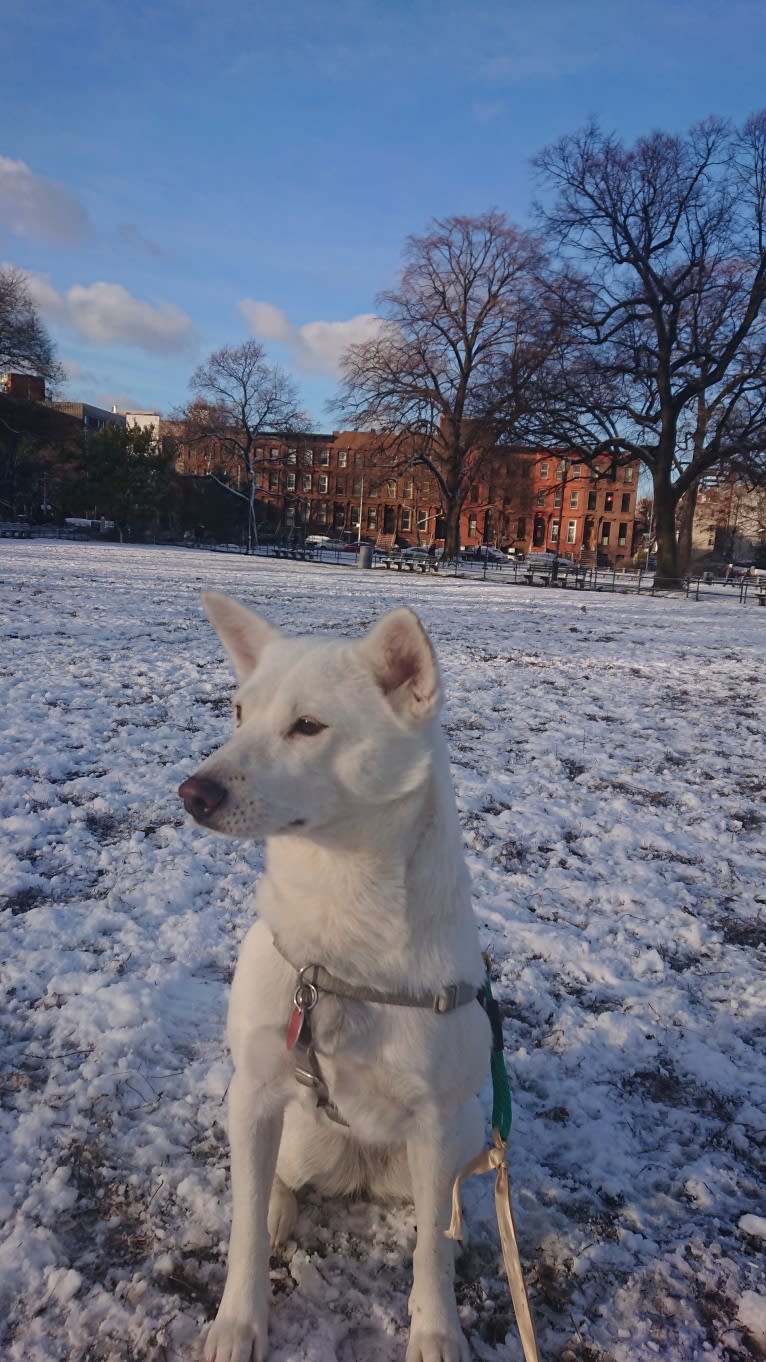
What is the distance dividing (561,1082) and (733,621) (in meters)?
16.4

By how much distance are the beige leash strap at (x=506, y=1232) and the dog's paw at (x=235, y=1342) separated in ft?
1.62

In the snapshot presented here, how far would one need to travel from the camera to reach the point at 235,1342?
1.69m

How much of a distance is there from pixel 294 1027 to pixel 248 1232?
1.64 feet

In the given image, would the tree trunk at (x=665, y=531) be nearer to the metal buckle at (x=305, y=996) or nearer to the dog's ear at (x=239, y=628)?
the dog's ear at (x=239, y=628)

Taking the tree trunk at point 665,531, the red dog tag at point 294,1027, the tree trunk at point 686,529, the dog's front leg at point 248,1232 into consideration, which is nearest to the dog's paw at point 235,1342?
the dog's front leg at point 248,1232

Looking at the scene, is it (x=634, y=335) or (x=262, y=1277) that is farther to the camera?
(x=634, y=335)

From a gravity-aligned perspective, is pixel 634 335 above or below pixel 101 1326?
above

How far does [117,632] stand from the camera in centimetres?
1044

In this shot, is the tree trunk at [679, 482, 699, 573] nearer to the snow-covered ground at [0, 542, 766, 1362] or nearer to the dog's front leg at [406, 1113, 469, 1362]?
the snow-covered ground at [0, 542, 766, 1362]

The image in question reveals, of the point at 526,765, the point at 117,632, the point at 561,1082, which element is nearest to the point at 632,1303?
the point at 561,1082

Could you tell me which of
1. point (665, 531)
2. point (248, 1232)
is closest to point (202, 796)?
point (248, 1232)

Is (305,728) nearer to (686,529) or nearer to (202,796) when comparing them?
(202,796)

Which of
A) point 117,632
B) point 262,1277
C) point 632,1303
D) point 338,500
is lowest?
point 632,1303

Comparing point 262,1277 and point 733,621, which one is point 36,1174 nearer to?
point 262,1277
